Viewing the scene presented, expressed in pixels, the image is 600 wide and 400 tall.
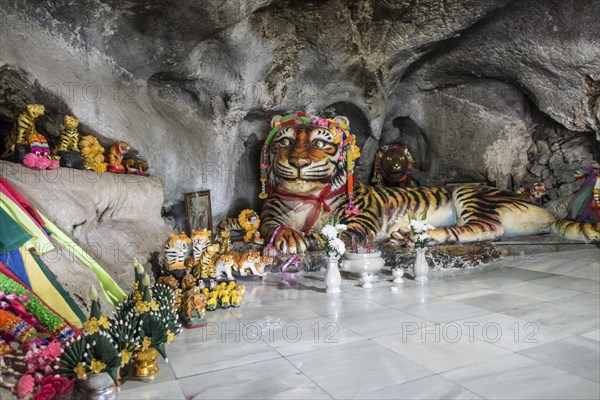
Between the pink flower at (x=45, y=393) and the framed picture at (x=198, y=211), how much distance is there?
12.3 ft

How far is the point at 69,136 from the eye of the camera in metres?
4.89

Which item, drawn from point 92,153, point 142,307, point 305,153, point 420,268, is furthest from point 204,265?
point 305,153

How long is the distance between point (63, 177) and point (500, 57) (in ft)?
22.2

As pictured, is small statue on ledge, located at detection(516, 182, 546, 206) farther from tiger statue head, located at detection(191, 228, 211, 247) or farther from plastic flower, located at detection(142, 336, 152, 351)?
plastic flower, located at detection(142, 336, 152, 351)

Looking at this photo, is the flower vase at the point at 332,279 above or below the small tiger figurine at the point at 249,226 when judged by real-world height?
below

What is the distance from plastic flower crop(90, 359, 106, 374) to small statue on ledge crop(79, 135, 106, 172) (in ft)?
10.3

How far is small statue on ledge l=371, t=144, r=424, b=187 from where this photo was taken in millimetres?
8836

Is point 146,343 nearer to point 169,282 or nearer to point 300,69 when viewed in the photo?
point 169,282

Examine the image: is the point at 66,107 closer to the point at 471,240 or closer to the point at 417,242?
the point at 417,242

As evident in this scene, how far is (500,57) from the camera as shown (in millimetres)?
7699

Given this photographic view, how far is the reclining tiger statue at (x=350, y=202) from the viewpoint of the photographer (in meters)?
6.73

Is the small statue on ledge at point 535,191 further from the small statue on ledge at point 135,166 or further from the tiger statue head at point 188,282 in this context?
the small statue on ledge at point 135,166

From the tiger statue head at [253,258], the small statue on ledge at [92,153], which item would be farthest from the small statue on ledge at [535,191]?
the small statue on ledge at [92,153]

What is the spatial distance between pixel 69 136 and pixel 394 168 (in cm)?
572
